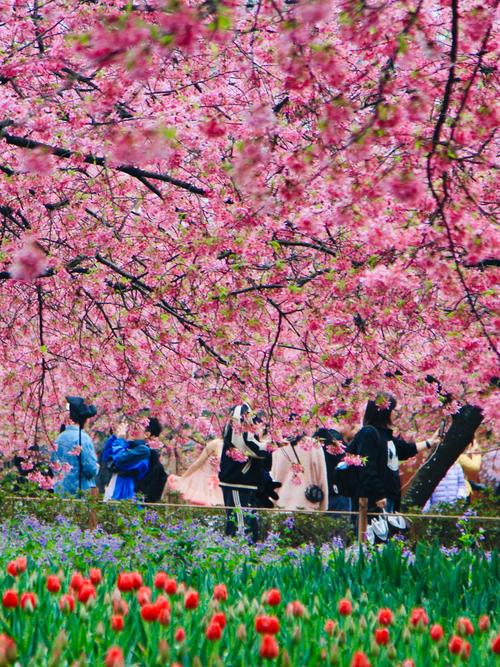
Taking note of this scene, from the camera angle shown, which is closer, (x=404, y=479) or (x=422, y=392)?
(x=422, y=392)

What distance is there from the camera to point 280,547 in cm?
879

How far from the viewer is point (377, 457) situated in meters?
9.12

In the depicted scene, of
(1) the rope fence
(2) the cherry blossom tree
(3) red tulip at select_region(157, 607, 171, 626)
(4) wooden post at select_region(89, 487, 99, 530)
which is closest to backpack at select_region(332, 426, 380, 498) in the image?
(1) the rope fence

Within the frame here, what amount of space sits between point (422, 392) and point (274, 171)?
2.88 m

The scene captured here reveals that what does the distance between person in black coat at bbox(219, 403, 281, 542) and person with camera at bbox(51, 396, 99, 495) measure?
1.54m

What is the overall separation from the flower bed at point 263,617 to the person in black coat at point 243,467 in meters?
3.78

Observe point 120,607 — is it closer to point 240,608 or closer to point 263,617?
point 240,608

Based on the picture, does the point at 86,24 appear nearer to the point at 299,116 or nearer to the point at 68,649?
the point at 299,116

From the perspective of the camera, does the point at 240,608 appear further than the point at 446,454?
No

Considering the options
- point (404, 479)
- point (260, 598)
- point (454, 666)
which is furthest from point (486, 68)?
point (404, 479)

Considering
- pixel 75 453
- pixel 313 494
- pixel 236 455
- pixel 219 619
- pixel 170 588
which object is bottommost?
pixel 219 619

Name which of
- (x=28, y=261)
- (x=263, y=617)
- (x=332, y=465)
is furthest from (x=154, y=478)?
(x=263, y=617)

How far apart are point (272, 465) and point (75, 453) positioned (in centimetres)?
203

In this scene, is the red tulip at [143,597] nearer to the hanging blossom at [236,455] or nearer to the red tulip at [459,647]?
the red tulip at [459,647]
